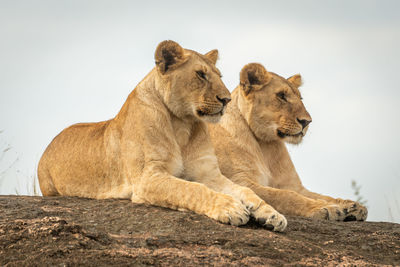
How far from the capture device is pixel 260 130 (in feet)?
20.8

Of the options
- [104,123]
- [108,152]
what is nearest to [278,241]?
[108,152]

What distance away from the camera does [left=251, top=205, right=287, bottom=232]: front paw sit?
4.14m

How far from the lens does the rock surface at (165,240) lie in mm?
3254

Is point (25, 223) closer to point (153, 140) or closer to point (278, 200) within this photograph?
point (153, 140)

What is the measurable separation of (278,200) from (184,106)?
1.51 metres

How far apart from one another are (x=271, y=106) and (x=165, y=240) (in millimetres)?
3014

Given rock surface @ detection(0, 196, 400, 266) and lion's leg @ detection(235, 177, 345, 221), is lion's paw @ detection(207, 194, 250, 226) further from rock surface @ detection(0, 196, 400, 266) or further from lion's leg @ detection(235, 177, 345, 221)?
lion's leg @ detection(235, 177, 345, 221)

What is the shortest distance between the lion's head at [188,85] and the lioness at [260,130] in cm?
124

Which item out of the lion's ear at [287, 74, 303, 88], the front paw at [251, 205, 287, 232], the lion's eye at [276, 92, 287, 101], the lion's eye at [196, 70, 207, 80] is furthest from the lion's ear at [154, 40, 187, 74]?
the lion's ear at [287, 74, 303, 88]

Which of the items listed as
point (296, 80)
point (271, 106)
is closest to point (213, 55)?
point (271, 106)

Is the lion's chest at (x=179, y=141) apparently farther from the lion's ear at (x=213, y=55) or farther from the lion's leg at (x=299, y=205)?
the lion's leg at (x=299, y=205)

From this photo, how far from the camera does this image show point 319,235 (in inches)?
170

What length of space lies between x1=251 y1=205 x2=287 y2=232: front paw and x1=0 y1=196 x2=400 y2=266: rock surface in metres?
0.07

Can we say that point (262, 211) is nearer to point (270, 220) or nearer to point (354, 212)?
point (270, 220)
